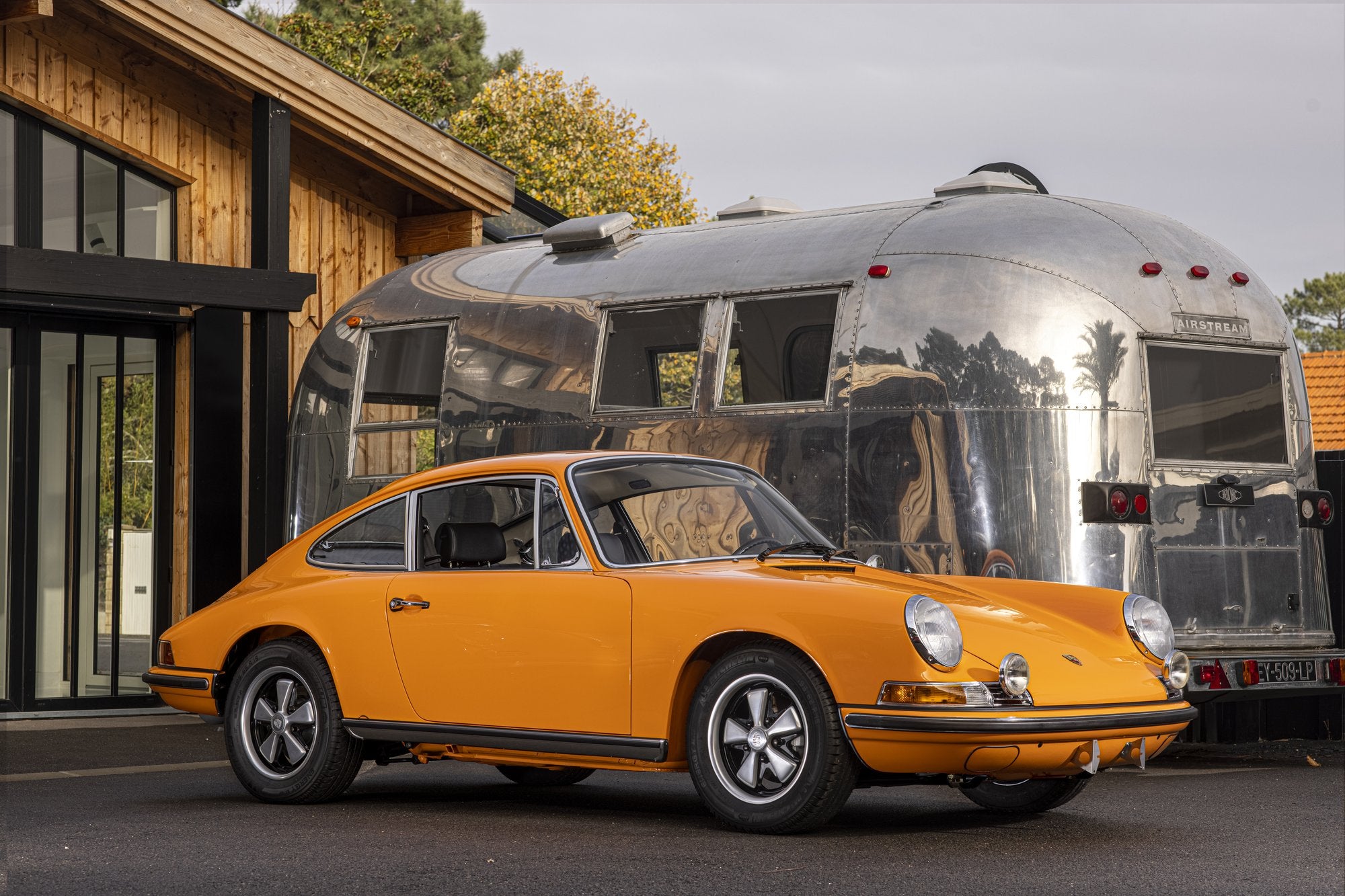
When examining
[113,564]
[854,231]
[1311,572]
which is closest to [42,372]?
[113,564]

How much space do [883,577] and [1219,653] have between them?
3170 mm

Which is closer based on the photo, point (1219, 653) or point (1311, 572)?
point (1219, 653)

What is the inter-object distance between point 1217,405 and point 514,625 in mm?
4535

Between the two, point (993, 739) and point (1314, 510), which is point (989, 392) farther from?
point (993, 739)

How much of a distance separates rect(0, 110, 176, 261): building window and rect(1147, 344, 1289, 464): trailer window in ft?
23.2

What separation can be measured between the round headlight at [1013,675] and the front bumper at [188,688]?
370cm

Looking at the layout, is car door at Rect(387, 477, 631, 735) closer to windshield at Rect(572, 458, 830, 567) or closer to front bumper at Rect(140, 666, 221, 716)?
windshield at Rect(572, 458, 830, 567)

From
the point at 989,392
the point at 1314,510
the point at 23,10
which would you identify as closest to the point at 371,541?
the point at 989,392

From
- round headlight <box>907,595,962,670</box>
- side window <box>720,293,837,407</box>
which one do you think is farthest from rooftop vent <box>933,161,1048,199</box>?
round headlight <box>907,595,962,670</box>

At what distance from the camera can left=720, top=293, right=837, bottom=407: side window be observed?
31.1 ft

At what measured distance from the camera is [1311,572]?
31.6 feet

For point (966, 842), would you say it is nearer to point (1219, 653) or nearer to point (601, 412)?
point (1219, 653)

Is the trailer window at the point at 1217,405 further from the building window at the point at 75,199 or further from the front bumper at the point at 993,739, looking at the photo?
the building window at the point at 75,199

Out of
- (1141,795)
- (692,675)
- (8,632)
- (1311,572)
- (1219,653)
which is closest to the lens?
(692,675)
